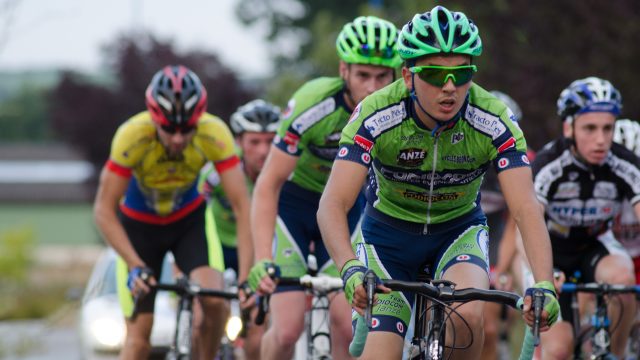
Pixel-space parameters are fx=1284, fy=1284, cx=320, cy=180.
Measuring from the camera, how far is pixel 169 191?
31.9 feet

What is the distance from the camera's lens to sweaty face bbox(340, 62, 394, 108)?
27.1 ft

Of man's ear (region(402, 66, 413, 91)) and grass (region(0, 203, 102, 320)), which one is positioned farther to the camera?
grass (region(0, 203, 102, 320))

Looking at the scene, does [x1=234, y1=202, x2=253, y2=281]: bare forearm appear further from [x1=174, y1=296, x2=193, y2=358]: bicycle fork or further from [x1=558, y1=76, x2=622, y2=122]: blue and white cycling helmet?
[x1=558, y1=76, x2=622, y2=122]: blue and white cycling helmet

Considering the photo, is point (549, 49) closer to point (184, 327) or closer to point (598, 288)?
point (598, 288)

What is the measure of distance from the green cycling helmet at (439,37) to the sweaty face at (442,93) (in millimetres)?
39

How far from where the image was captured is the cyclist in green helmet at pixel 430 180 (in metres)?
6.21

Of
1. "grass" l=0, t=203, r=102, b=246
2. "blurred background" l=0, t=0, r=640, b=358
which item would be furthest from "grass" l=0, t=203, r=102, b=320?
"grass" l=0, t=203, r=102, b=246

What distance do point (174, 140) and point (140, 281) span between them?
1.14 m

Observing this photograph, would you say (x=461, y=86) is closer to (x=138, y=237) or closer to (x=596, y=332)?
(x=596, y=332)

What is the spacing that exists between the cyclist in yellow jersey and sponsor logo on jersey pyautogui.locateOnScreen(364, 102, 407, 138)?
277 cm

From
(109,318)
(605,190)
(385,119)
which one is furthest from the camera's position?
(109,318)

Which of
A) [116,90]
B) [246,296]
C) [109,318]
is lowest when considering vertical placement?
[109,318]

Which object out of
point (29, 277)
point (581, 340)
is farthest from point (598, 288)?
point (29, 277)

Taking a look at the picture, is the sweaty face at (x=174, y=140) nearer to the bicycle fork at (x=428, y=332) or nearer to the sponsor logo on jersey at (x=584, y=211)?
the sponsor logo on jersey at (x=584, y=211)
